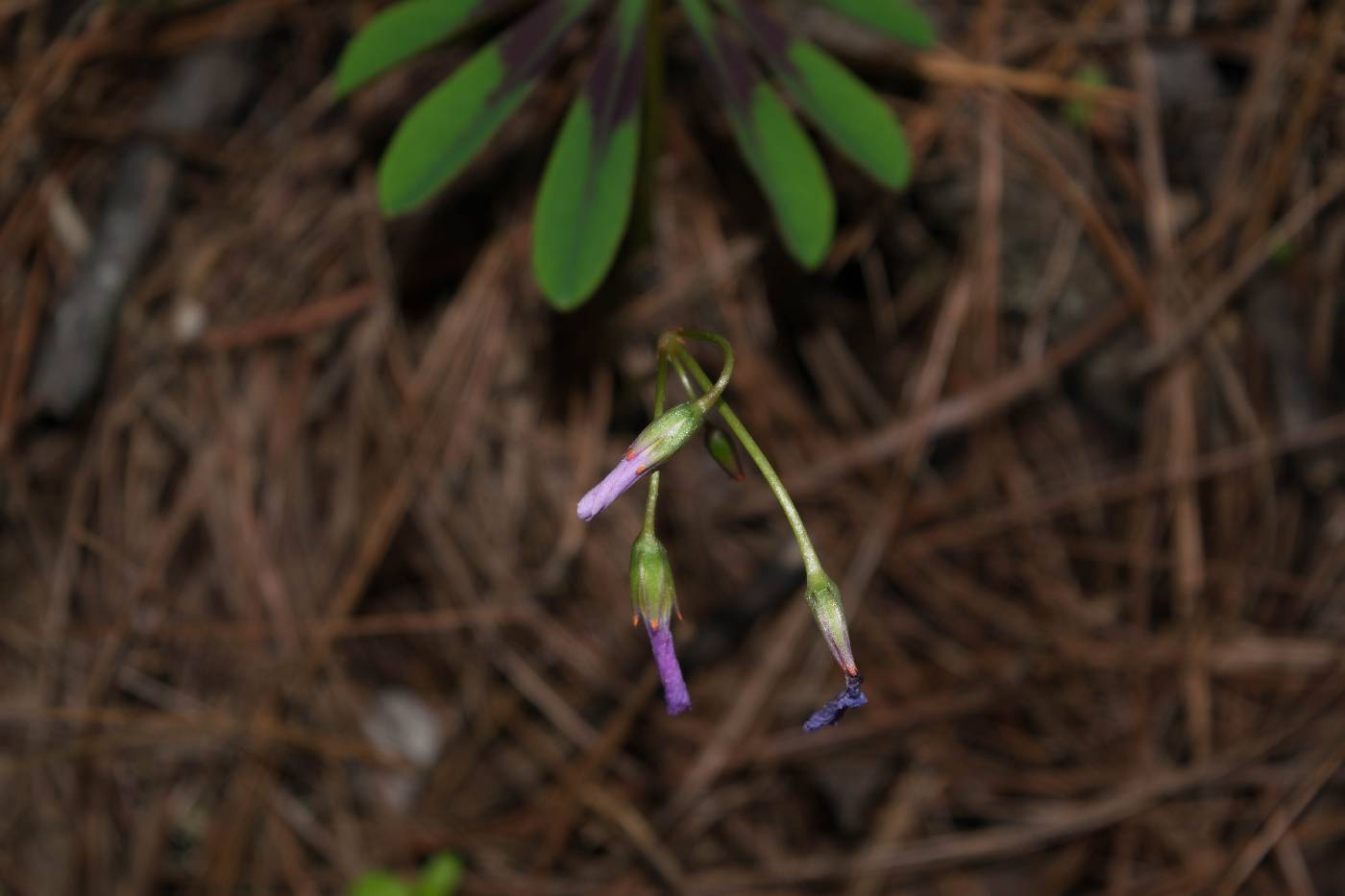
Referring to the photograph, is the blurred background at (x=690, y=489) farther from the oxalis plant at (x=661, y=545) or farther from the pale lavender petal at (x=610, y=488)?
the pale lavender petal at (x=610, y=488)

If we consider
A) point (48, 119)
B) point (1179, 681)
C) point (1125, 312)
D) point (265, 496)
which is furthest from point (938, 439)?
point (48, 119)

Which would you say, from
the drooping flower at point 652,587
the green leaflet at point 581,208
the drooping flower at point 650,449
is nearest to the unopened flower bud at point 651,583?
the drooping flower at point 652,587

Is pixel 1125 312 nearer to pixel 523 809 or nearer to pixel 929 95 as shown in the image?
pixel 929 95

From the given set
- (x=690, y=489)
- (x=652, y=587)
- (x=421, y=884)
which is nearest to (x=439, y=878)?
(x=421, y=884)

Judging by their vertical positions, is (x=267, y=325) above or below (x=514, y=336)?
above

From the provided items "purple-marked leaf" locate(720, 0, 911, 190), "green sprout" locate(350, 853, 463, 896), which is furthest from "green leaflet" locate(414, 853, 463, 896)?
"purple-marked leaf" locate(720, 0, 911, 190)
